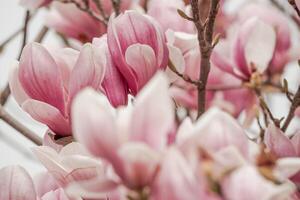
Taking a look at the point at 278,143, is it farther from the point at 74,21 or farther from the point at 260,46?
the point at 74,21

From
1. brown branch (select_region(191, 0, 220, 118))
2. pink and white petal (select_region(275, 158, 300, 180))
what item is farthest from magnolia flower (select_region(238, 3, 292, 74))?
pink and white petal (select_region(275, 158, 300, 180))

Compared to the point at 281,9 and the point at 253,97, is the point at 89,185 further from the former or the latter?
the point at 281,9

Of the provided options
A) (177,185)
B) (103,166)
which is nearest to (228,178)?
(177,185)

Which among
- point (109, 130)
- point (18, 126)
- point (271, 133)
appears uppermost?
point (109, 130)

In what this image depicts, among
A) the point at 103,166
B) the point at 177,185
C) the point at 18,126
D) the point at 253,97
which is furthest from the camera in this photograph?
the point at 253,97

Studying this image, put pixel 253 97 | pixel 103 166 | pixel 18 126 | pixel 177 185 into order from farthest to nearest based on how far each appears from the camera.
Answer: pixel 253 97, pixel 18 126, pixel 103 166, pixel 177 185
